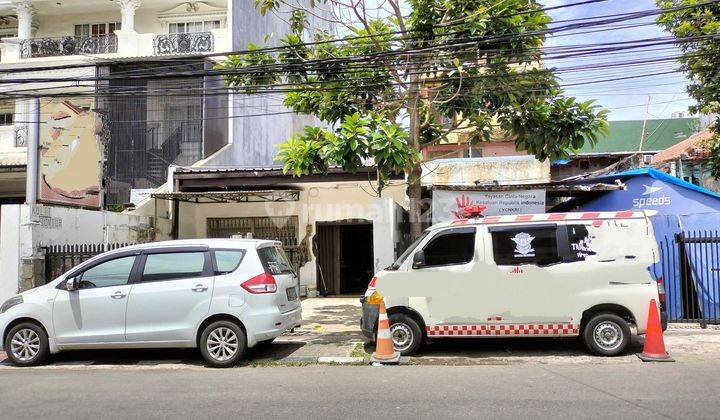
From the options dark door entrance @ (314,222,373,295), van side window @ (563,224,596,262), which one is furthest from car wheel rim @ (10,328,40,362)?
dark door entrance @ (314,222,373,295)

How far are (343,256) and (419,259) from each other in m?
8.62

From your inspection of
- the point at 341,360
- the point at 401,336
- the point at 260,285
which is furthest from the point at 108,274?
the point at 401,336

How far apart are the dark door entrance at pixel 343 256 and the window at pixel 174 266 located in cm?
808

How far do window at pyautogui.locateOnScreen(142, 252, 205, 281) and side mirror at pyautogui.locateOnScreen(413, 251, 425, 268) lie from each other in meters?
3.05

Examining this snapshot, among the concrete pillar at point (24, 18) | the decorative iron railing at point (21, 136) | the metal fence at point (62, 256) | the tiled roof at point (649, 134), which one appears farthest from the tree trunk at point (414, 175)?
the tiled roof at point (649, 134)

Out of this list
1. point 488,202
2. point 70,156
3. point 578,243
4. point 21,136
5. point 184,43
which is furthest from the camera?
point 21,136

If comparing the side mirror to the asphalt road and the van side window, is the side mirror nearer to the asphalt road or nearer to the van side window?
the asphalt road

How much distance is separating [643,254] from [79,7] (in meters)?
21.3

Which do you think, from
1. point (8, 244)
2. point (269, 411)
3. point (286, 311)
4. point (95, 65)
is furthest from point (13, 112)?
point (269, 411)

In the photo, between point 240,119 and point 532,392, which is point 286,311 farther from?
point 240,119

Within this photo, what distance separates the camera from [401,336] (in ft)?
26.1

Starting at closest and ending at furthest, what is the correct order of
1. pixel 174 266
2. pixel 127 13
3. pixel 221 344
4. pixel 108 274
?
pixel 221 344 < pixel 174 266 < pixel 108 274 < pixel 127 13

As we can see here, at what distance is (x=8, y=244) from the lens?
10656 mm

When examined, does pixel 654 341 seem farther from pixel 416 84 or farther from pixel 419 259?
pixel 416 84
